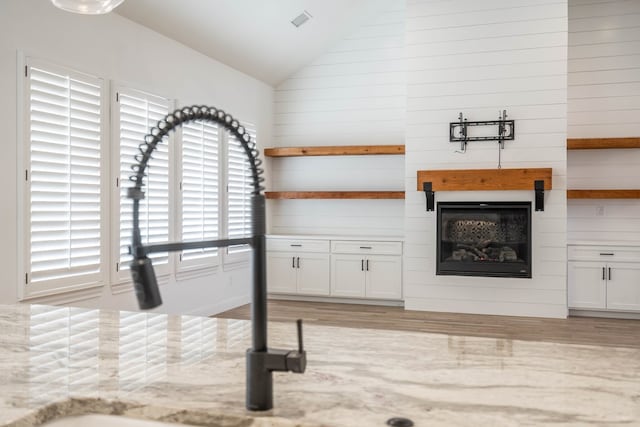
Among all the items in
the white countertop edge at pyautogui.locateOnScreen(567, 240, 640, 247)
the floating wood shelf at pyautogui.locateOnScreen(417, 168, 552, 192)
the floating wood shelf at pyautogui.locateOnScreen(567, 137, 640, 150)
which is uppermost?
the floating wood shelf at pyautogui.locateOnScreen(567, 137, 640, 150)

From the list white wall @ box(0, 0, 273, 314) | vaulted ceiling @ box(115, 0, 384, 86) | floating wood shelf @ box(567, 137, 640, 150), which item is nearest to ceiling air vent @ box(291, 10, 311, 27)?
vaulted ceiling @ box(115, 0, 384, 86)

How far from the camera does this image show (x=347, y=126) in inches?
293

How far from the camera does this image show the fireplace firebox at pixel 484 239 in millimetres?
5840

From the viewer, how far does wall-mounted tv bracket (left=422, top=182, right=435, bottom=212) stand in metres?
6.08

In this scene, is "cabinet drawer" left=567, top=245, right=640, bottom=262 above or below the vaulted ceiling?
below

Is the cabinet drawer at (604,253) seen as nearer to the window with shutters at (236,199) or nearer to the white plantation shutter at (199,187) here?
the window with shutters at (236,199)

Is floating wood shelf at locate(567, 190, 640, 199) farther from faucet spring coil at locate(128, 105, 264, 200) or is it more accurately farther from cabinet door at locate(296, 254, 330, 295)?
faucet spring coil at locate(128, 105, 264, 200)

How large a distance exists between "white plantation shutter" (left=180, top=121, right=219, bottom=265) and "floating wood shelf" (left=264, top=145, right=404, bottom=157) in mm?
1229

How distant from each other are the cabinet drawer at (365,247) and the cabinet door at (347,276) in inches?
2.8

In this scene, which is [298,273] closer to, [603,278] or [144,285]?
[603,278]

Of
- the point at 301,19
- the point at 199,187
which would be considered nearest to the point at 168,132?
the point at 199,187

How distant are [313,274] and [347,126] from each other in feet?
6.50

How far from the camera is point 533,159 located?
593 centimetres

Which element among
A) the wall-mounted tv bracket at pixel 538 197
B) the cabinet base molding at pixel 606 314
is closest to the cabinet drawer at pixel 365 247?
the wall-mounted tv bracket at pixel 538 197
